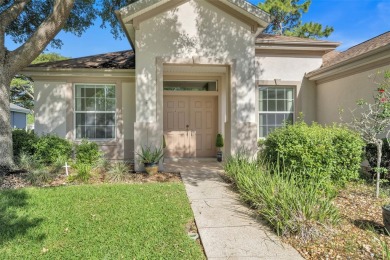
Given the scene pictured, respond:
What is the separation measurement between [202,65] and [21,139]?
6.46m

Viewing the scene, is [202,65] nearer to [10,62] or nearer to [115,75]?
[115,75]

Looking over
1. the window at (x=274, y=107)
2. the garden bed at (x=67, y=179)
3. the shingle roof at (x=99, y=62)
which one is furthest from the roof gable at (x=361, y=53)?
the shingle roof at (x=99, y=62)

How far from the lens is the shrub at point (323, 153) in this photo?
5.84 metres

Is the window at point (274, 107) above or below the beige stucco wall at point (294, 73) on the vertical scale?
Result: below

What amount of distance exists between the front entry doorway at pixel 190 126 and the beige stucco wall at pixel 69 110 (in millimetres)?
1581

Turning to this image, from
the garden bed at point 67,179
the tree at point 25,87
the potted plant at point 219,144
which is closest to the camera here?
the garden bed at point 67,179

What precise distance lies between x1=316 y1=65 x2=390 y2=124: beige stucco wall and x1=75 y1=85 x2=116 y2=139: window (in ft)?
27.1

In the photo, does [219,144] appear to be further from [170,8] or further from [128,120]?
[170,8]

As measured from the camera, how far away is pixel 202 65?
8.80 m

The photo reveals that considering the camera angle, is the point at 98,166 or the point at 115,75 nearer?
the point at 98,166

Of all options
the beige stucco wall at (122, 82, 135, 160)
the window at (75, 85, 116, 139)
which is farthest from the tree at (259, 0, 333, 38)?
the window at (75, 85, 116, 139)

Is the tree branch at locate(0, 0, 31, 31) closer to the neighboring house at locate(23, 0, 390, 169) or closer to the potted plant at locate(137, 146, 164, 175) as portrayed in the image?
the neighboring house at locate(23, 0, 390, 169)

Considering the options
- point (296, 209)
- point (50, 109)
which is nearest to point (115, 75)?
point (50, 109)

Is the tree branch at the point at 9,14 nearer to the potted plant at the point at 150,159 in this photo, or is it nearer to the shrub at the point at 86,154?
the shrub at the point at 86,154
